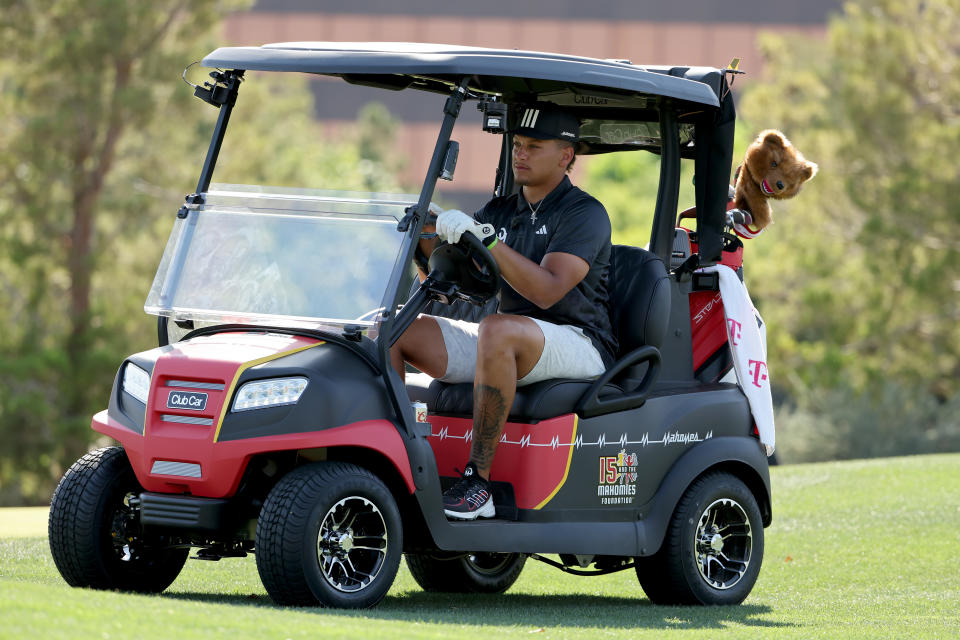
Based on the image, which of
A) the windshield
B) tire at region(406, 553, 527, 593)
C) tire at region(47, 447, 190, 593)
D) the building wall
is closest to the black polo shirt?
the windshield

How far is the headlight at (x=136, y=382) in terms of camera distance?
5559 mm

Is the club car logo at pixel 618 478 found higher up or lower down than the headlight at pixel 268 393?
lower down

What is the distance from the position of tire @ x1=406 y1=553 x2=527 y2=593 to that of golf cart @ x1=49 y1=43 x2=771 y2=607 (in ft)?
2.17

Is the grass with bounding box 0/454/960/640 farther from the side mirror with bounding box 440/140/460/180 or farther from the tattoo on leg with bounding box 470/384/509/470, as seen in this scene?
the side mirror with bounding box 440/140/460/180

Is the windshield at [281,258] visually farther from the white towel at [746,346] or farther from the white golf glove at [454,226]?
the white towel at [746,346]

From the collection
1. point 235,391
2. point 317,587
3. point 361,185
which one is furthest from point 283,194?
point 361,185

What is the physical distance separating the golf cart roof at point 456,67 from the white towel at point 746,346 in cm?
86

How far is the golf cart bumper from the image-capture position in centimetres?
531

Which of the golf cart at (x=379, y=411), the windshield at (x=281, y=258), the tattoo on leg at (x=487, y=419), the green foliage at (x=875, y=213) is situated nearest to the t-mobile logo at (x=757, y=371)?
the golf cart at (x=379, y=411)

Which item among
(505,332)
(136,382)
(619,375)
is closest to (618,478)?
(619,375)

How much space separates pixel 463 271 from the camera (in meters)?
5.69

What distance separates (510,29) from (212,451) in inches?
2016

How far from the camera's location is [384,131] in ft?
170

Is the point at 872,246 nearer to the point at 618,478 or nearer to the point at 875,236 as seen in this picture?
the point at 875,236
